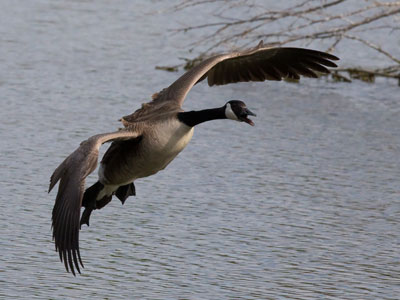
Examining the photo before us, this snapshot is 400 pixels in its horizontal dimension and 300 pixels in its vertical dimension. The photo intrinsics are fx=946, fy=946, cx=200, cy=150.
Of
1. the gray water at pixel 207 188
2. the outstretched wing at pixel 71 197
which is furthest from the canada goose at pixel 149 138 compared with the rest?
the gray water at pixel 207 188

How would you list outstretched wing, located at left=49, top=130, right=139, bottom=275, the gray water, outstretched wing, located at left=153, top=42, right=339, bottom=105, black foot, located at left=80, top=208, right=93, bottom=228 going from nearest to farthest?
outstretched wing, located at left=49, top=130, right=139, bottom=275 → the gray water → black foot, located at left=80, top=208, right=93, bottom=228 → outstretched wing, located at left=153, top=42, right=339, bottom=105

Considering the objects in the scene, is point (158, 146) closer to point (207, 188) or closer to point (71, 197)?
point (71, 197)

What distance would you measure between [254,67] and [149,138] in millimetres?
1381

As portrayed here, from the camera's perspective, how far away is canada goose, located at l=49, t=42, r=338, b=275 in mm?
5816

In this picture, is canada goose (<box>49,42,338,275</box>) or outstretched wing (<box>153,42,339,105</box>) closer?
canada goose (<box>49,42,338,275</box>)

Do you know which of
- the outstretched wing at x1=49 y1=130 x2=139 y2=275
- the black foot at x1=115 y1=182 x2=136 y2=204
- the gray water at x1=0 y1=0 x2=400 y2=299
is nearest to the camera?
the outstretched wing at x1=49 y1=130 x2=139 y2=275

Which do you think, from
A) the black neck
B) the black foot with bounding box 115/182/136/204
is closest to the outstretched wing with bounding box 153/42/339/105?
the black neck

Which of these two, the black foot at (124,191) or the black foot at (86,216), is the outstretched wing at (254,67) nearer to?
the black foot at (124,191)

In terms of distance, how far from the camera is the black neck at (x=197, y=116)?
22.2 ft

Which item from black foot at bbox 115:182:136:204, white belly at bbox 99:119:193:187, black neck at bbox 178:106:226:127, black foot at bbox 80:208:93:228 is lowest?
black foot at bbox 80:208:93:228

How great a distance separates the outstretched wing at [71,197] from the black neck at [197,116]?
101cm

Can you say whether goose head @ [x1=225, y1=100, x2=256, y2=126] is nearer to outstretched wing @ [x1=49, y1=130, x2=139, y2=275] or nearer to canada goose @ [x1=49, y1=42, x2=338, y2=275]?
canada goose @ [x1=49, y1=42, x2=338, y2=275]

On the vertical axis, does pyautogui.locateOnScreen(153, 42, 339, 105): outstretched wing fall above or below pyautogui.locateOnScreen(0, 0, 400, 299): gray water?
above

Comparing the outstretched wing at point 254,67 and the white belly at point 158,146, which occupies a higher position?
the outstretched wing at point 254,67
